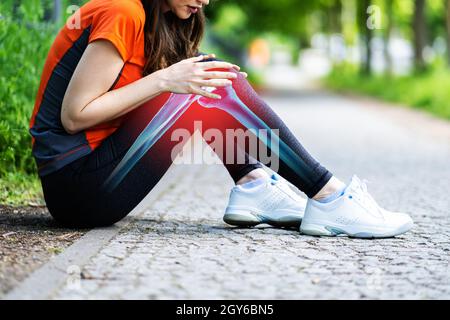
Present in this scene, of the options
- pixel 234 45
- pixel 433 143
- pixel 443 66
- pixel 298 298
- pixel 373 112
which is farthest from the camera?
pixel 234 45

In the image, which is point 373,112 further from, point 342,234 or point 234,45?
point 234,45

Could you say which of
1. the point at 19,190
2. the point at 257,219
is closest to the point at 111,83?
the point at 257,219

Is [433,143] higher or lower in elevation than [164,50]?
lower

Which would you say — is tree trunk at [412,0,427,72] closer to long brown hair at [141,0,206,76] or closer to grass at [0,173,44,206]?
grass at [0,173,44,206]

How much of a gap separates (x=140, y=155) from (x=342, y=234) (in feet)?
3.39

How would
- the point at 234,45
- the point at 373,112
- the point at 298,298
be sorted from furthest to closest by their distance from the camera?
the point at 234,45
the point at 373,112
the point at 298,298

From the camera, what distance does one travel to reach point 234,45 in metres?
33.1

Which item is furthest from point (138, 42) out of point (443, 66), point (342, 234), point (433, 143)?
point (443, 66)

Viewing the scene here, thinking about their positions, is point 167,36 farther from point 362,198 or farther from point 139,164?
point 362,198

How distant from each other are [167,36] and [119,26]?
0.30m

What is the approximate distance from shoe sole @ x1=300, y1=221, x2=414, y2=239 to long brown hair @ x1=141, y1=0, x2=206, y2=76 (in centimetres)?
98

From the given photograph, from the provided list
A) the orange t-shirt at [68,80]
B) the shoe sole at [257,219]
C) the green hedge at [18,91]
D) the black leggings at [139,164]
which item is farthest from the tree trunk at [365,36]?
the orange t-shirt at [68,80]

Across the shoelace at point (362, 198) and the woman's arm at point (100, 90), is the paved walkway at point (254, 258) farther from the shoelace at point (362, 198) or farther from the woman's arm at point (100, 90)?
the woman's arm at point (100, 90)

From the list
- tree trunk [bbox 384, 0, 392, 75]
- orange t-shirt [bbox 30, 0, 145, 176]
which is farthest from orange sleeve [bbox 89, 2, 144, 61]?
tree trunk [bbox 384, 0, 392, 75]
